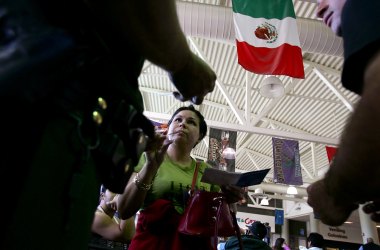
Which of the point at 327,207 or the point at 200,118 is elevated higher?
the point at 200,118

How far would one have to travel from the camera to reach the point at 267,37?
454cm

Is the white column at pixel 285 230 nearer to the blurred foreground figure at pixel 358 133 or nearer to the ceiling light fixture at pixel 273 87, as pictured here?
the ceiling light fixture at pixel 273 87

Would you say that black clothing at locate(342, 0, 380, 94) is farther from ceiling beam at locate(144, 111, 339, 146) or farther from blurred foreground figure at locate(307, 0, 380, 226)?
ceiling beam at locate(144, 111, 339, 146)

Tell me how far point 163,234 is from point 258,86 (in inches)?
330

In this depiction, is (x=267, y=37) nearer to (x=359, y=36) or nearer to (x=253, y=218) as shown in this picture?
(x=359, y=36)

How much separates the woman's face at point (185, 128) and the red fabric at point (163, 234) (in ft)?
1.65

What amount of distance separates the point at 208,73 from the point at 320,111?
10268mm

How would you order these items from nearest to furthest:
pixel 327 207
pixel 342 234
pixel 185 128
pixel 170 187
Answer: pixel 327 207, pixel 170 187, pixel 185 128, pixel 342 234

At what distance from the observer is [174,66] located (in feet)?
2.42

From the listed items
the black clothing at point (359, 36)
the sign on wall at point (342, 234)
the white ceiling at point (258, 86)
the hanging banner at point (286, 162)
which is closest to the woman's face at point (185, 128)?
the black clothing at point (359, 36)

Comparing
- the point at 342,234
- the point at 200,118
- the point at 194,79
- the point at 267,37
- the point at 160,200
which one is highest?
the point at 342,234

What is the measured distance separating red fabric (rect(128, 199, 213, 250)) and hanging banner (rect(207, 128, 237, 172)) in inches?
207

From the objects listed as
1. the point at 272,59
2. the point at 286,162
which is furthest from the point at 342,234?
the point at 272,59

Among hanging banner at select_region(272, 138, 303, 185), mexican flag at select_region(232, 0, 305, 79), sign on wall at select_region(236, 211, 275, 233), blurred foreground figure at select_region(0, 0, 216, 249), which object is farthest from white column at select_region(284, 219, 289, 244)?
blurred foreground figure at select_region(0, 0, 216, 249)
